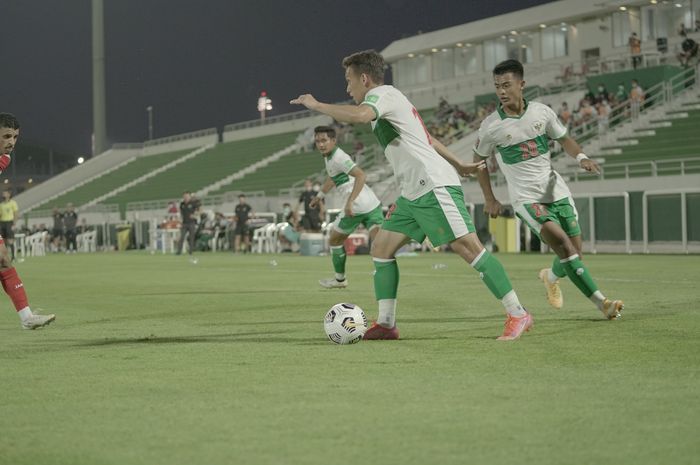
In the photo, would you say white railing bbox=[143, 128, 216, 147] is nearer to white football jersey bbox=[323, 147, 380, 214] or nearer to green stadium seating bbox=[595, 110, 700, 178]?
green stadium seating bbox=[595, 110, 700, 178]

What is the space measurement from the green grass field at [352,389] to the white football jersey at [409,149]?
124 centimetres

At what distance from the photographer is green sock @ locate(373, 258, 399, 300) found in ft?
28.2

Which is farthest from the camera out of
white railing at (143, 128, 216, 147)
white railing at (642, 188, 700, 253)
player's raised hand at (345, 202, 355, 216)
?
white railing at (143, 128, 216, 147)

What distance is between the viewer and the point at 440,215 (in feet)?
27.3

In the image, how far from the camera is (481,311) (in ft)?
36.7

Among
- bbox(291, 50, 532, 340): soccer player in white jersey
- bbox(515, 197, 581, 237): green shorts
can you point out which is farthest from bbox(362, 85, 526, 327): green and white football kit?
bbox(515, 197, 581, 237): green shorts

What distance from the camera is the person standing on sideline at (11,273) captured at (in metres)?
9.70

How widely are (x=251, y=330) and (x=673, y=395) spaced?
4.89 metres

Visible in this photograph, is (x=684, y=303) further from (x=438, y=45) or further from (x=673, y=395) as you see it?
(x=438, y=45)

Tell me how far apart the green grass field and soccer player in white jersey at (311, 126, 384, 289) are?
3.54 metres

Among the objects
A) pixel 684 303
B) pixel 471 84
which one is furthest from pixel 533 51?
pixel 684 303

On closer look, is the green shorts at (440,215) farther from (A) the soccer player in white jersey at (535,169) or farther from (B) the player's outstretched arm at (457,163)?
(A) the soccer player in white jersey at (535,169)

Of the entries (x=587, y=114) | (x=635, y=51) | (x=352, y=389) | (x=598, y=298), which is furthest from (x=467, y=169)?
(x=635, y=51)

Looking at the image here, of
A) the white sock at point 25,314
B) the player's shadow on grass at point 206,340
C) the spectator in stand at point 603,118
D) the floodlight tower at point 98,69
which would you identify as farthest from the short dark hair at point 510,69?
the floodlight tower at point 98,69
